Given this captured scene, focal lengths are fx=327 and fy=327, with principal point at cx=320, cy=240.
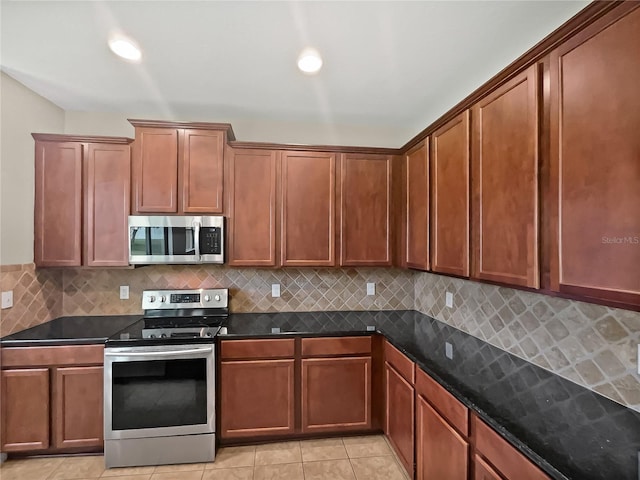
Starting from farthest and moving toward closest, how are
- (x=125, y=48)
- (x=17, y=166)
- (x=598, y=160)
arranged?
1. (x=17, y=166)
2. (x=125, y=48)
3. (x=598, y=160)

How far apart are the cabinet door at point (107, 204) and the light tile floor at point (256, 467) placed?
1430mm

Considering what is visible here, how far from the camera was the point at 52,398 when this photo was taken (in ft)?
7.55

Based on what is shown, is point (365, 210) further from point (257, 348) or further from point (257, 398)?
point (257, 398)

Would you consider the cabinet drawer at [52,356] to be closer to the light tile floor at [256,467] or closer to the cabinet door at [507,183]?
the light tile floor at [256,467]

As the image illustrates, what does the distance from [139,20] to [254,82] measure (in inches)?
32.5

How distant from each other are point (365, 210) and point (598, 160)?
1879mm

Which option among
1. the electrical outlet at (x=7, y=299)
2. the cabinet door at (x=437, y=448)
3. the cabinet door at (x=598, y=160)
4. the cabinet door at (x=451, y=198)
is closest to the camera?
the cabinet door at (x=598, y=160)

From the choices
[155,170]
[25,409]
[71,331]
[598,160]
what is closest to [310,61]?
[155,170]

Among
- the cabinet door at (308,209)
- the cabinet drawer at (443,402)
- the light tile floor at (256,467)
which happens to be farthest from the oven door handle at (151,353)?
the cabinet drawer at (443,402)

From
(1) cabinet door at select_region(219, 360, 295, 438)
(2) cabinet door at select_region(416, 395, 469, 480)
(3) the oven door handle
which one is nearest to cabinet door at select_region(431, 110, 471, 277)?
(2) cabinet door at select_region(416, 395, 469, 480)

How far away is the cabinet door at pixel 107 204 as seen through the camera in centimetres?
264

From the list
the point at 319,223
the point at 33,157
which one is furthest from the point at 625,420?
the point at 33,157

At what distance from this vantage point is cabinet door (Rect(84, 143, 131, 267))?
8.65 ft

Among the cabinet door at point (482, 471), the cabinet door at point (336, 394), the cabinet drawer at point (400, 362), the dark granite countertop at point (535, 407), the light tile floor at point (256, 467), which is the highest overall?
the dark granite countertop at point (535, 407)
